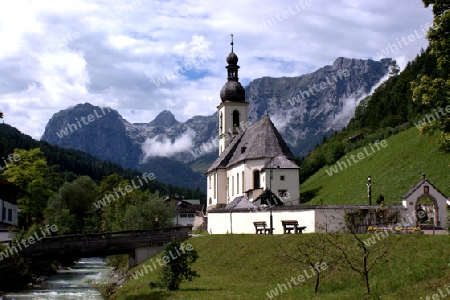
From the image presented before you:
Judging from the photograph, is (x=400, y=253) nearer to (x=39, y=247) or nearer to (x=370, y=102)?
(x=39, y=247)

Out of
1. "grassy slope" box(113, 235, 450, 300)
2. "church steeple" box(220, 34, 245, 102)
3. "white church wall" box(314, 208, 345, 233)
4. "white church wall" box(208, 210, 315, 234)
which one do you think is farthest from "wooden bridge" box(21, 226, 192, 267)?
"church steeple" box(220, 34, 245, 102)

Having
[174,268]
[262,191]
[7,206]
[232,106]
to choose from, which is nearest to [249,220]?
[174,268]

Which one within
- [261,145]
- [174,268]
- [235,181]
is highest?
[261,145]

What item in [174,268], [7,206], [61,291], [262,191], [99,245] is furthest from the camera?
[262,191]

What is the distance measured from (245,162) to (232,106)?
19.6 metres

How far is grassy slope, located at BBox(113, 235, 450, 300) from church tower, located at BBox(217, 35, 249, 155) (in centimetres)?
4358

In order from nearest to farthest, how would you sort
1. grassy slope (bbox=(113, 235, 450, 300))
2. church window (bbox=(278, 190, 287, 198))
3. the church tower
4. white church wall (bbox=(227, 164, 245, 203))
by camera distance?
grassy slope (bbox=(113, 235, 450, 300)), church window (bbox=(278, 190, 287, 198)), white church wall (bbox=(227, 164, 245, 203)), the church tower

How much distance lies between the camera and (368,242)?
75.5 ft

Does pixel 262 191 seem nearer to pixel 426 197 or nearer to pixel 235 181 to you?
pixel 235 181

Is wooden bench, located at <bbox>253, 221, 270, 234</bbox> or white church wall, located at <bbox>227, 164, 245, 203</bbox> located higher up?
white church wall, located at <bbox>227, 164, 245, 203</bbox>

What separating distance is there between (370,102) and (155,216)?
75479mm

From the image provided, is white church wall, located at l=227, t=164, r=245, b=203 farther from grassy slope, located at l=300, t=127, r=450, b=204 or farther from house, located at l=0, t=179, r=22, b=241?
house, located at l=0, t=179, r=22, b=241

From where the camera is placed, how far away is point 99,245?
4169 centimetres

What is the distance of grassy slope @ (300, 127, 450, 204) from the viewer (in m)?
50.3
